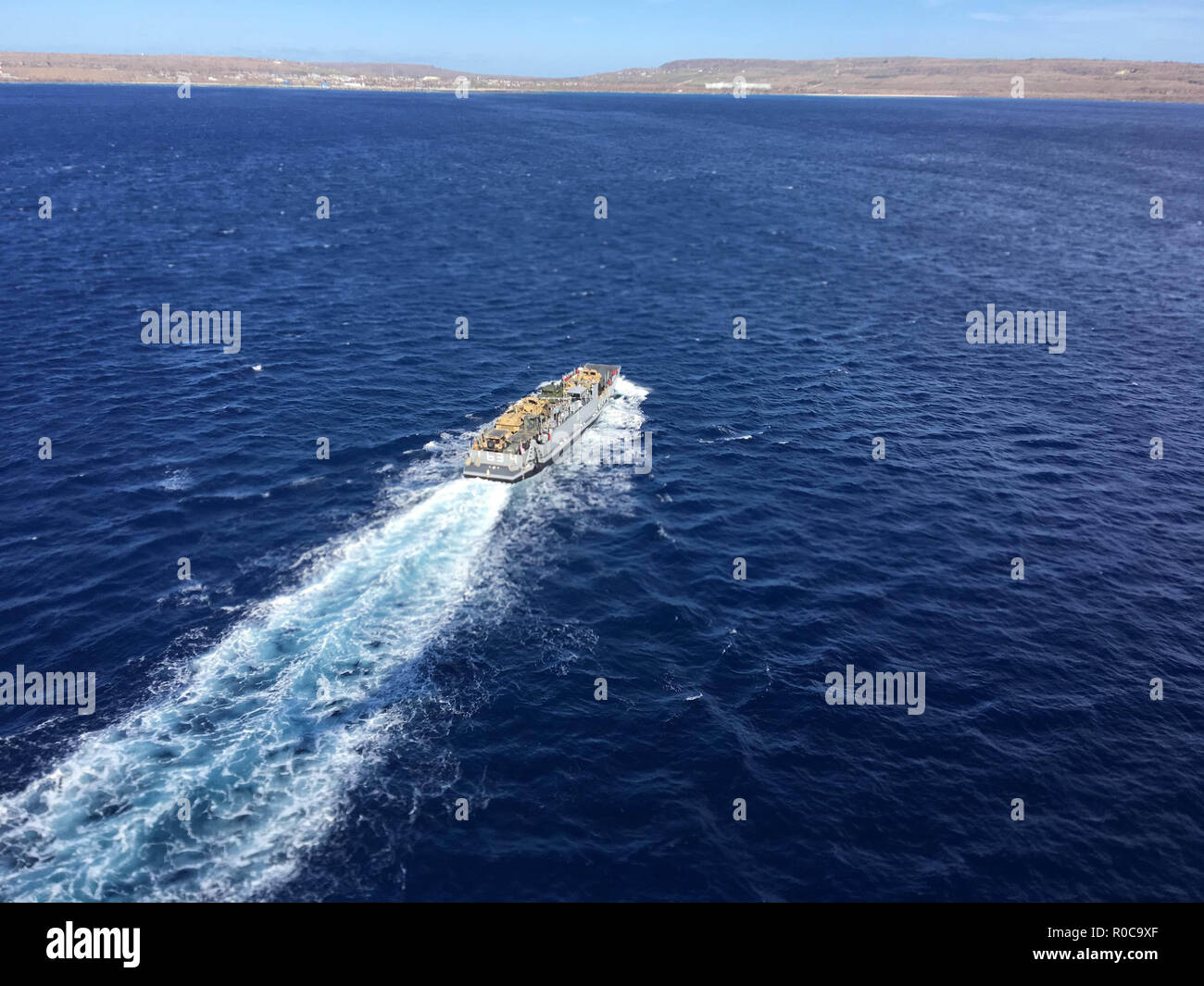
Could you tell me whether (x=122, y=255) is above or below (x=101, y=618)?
above

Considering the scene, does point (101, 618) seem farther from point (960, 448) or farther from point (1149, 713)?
point (960, 448)

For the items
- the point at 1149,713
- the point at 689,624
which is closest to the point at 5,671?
the point at 689,624
